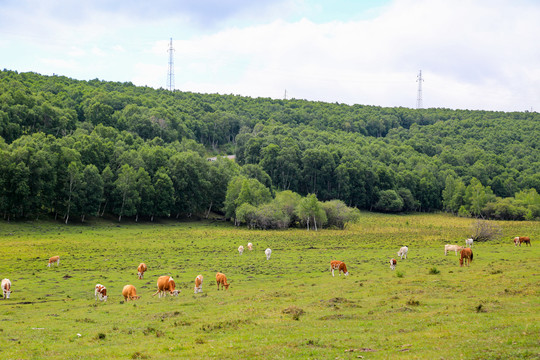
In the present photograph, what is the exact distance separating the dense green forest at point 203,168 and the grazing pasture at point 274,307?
2939 centimetres

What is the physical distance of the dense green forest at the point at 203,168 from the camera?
78812 mm

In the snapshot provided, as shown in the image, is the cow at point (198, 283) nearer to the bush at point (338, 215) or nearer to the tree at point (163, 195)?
the bush at point (338, 215)

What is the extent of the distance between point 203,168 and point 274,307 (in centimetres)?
8315

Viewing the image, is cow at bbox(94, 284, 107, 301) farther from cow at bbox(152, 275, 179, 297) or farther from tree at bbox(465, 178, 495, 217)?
tree at bbox(465, 178, 495, 217)

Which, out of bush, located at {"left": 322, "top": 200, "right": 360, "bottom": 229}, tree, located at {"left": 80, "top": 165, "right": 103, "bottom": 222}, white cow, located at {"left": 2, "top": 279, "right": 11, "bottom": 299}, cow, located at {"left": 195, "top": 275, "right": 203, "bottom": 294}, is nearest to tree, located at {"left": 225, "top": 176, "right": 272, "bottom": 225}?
bush, located at {"left": 322, "top": 200, "right": 360, "bottom": 229}

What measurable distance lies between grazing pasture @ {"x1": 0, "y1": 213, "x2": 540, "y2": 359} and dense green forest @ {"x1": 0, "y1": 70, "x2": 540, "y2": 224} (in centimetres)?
2939

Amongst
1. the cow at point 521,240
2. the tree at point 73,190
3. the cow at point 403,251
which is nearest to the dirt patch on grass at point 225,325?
the cow at point 403,251

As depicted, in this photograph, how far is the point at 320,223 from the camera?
82.9 meters

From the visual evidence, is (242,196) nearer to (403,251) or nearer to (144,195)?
(144,195)

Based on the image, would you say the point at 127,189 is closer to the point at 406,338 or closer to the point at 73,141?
the point at 73,141

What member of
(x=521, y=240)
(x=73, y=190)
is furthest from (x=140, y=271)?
(x=73, y=190)

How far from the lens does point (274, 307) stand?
862 inches

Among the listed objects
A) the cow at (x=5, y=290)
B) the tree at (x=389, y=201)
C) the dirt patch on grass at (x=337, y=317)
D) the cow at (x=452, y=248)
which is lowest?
the cow at (x=5, y=290)

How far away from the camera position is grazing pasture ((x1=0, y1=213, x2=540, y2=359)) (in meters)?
14.2
